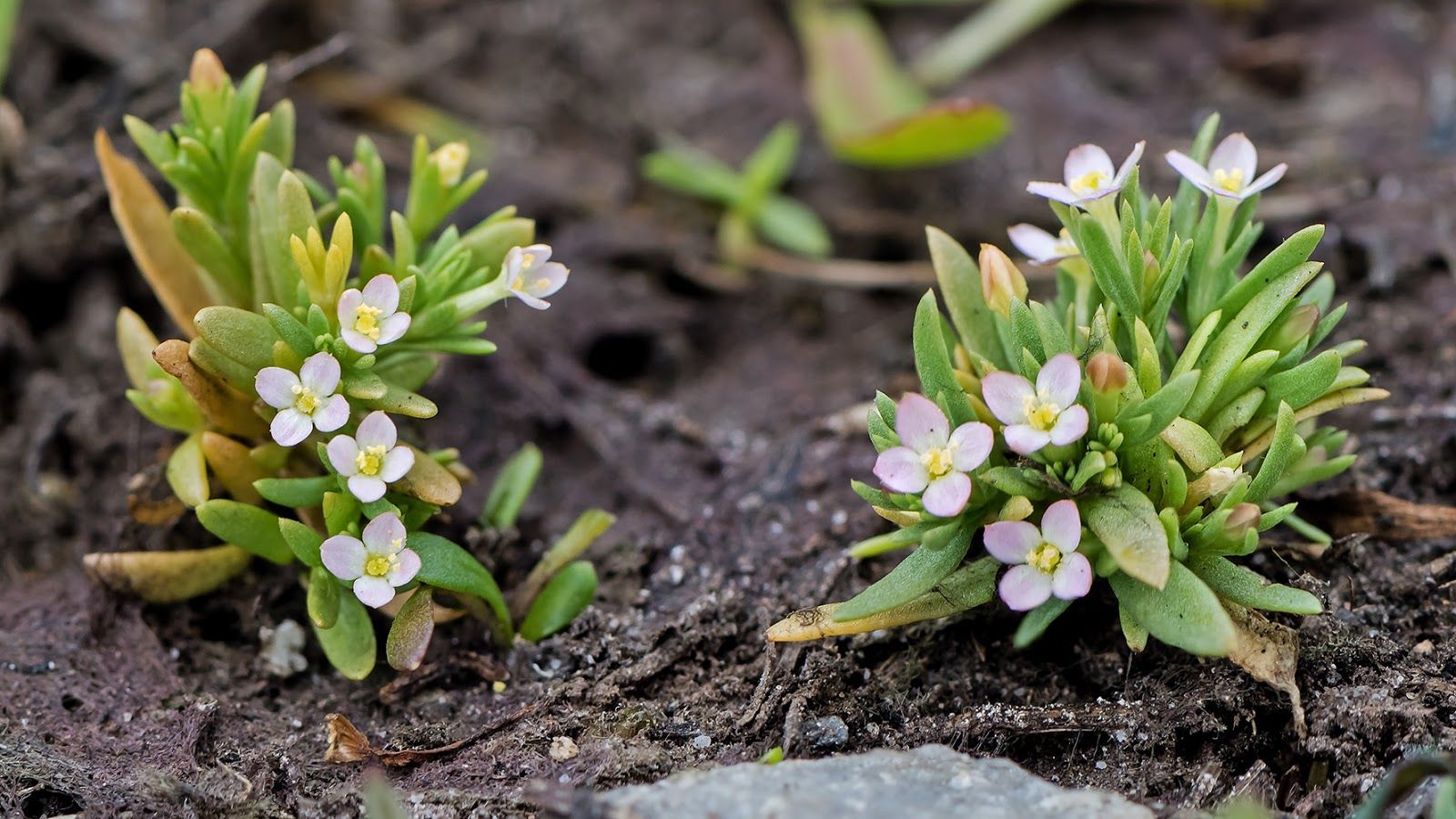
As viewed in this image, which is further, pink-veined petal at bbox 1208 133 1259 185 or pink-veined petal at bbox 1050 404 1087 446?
pink-veined petal at bbox 1208 133 1259 185

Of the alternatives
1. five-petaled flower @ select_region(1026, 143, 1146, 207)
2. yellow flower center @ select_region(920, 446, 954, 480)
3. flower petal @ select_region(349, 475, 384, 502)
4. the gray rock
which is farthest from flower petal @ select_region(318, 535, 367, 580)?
five-petaled flower @ select_region(1026, 143, 1146, 207)

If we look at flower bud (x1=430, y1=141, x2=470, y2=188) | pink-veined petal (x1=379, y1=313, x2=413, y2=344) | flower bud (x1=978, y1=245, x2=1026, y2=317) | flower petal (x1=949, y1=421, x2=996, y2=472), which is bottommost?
flower petal (x1=949, y1=421, x2=996, y2=472)

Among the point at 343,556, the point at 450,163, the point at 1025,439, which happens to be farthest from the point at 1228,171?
the point at 343,556

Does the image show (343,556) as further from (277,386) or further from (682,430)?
(682,430)

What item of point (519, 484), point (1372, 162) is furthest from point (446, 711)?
point (1372, 162)

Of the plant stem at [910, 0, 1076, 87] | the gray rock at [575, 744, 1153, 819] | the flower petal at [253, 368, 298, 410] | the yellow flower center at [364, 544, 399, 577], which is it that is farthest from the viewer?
the plant stem at [910, 0, 1076, 87]

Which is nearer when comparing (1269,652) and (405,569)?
(1269,652)

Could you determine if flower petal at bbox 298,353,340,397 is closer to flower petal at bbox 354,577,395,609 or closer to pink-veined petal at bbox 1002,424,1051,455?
flower petal at bbox 354,577,395,609
